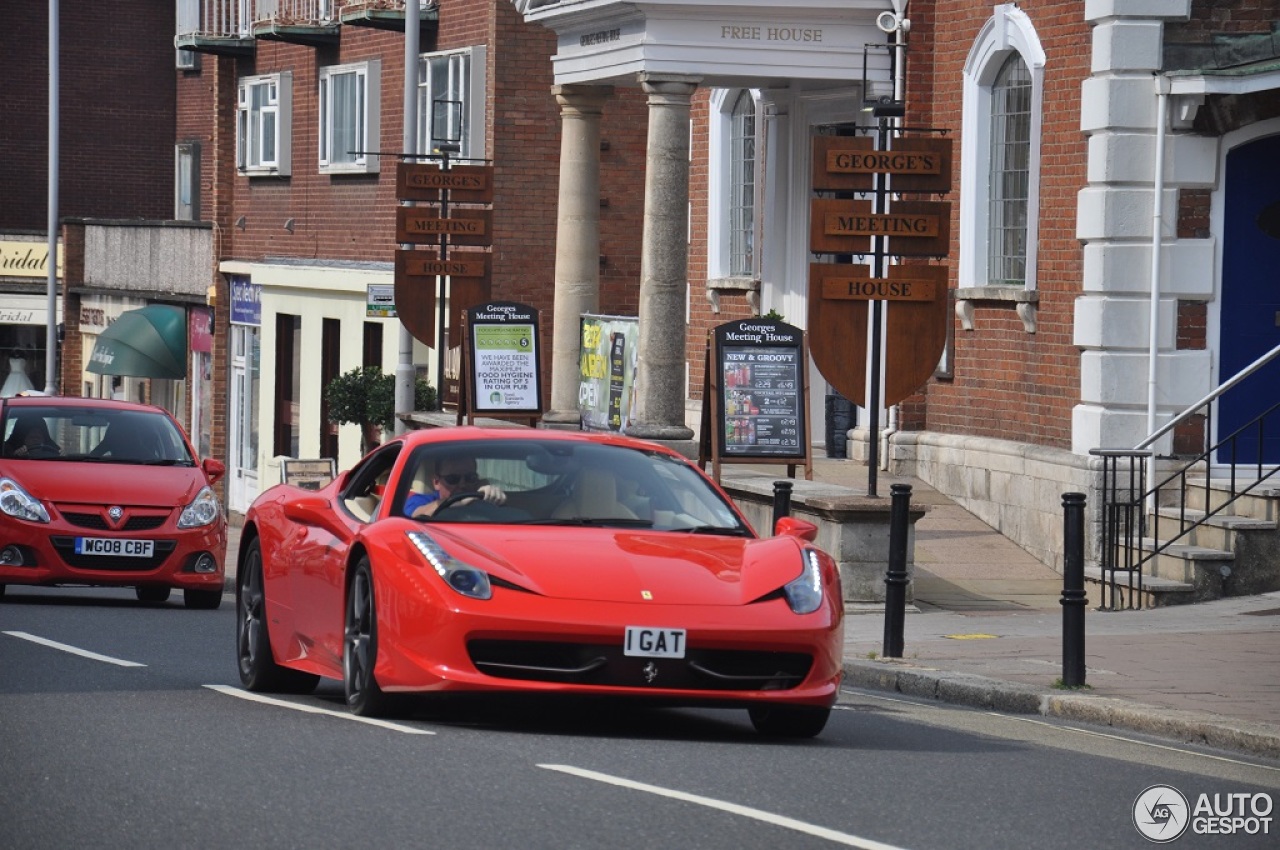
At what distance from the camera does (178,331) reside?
4491 cm

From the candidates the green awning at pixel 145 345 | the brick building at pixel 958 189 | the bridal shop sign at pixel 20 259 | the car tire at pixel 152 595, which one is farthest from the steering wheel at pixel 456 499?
the bridal shop sign at pixel 20 259

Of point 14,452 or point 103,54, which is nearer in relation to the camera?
point 14,452

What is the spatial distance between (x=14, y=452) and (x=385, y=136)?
61.4 feet

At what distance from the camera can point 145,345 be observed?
145ft

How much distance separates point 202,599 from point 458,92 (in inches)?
635

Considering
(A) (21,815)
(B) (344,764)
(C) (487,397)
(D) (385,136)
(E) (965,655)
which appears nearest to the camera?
(A) (21,815)

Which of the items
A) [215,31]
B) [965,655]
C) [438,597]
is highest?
[215,31]

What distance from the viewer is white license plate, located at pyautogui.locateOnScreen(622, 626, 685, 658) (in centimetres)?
948

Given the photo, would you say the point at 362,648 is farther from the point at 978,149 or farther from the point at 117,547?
the point at 978,149

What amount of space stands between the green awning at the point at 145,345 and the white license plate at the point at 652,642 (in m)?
35.1

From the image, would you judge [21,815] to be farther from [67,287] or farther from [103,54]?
[103,54]

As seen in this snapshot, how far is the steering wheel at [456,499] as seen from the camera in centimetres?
1040

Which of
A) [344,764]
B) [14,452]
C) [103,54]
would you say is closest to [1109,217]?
[14,452]

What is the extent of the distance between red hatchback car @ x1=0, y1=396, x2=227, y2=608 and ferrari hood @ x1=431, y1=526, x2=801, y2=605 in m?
8.44
